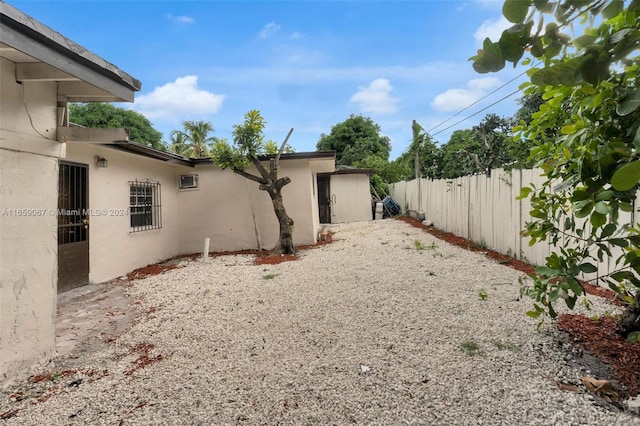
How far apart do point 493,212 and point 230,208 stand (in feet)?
21.4

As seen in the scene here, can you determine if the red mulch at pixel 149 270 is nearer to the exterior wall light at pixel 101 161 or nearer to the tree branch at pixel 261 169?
the exterior wall light at pixel 101 161

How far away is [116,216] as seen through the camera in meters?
6.00

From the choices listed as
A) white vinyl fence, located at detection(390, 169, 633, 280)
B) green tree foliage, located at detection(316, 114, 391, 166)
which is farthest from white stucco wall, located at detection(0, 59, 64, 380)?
green tree foliage, located at detection(316, 114, 391, 166)

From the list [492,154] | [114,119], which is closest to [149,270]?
[492,154]

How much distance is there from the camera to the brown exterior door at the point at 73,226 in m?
4.80

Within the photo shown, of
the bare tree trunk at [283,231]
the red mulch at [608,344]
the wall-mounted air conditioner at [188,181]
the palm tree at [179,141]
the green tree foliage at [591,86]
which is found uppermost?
the palm tree at [179,141]

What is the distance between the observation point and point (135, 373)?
2.41 metres

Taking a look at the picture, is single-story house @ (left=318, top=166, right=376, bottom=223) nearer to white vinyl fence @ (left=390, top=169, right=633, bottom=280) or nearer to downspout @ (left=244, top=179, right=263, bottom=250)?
white vinyl fence @ (left=390, top=169, right=633, bottom=280)

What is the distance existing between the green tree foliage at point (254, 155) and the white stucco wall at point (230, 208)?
0.90 meters

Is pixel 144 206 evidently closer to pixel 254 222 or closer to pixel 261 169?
pixel 254 222

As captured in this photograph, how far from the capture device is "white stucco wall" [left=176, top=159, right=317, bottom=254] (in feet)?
27.5

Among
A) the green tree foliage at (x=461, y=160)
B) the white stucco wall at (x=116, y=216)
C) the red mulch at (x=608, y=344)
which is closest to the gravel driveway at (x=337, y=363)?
the red mulch at (x=608, y=344)

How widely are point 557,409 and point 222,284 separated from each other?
4.44 metres

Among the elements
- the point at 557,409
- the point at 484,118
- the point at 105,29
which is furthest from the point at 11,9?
the point at 484,118
